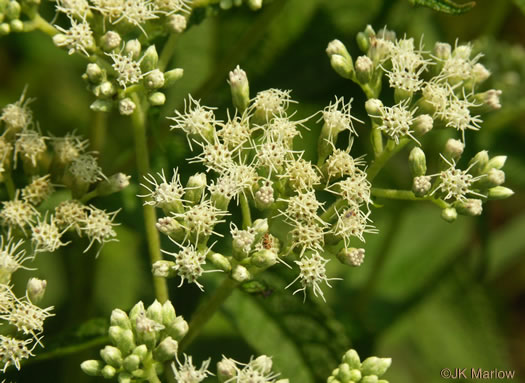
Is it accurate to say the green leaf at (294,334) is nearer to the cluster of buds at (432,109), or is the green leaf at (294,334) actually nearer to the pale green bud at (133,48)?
the cluster of buds at (432,109)

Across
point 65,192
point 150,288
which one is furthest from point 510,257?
point 65,192

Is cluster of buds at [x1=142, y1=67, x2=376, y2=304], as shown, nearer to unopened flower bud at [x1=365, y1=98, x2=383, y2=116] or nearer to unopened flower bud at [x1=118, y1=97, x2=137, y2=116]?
unopened flower bud at [x1=365, y1=98, x2=383, y2=116]

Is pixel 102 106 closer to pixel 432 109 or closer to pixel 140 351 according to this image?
pixel 140 351

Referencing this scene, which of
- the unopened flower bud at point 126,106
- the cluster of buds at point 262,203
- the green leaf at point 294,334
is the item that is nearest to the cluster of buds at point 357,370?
the cluster of buds at point 262,203

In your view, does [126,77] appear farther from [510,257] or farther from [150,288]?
[510,257]

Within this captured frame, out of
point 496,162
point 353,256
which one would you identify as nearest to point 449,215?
point 496,162
